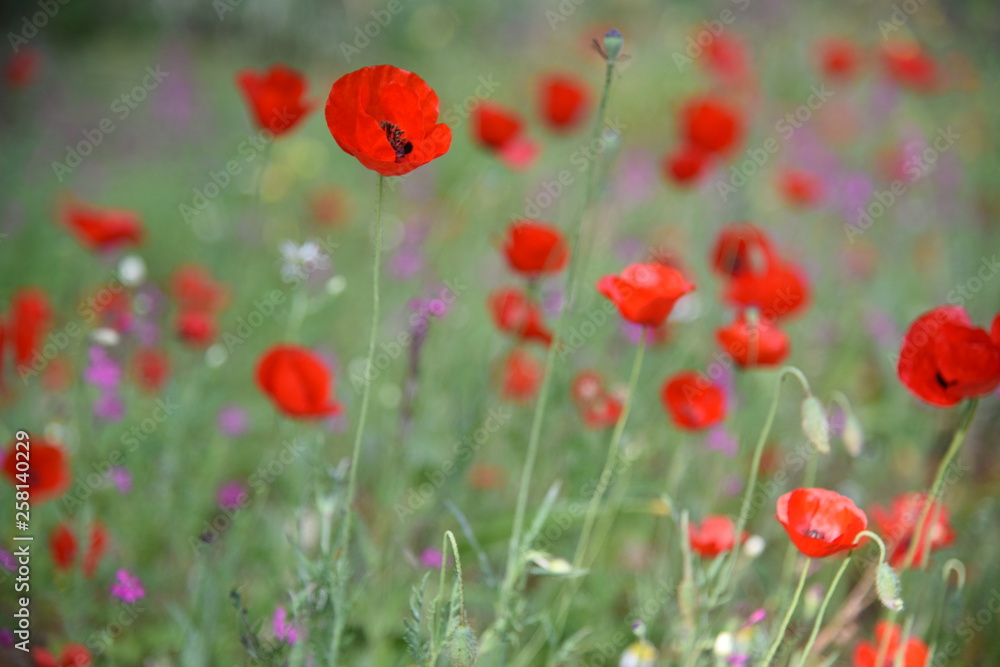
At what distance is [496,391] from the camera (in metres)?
Result: 2.22

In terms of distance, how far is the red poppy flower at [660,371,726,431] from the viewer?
1.53 meters

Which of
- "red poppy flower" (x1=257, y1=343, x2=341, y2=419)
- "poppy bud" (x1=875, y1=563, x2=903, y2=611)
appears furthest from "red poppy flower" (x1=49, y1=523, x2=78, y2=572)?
"poppy bud" (x1=875, y1=563, x2=903, y2=611)

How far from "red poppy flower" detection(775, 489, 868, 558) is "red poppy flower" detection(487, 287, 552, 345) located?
0.81 metres

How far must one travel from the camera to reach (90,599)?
A: 164 cm

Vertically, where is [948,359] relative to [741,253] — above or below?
above

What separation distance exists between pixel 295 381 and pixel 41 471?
0.60 meters

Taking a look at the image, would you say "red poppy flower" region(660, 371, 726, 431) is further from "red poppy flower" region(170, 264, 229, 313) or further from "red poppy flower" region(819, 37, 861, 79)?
"red poppy flower" region(819, 37, 861, 79)

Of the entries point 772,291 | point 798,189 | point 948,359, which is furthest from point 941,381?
point 798,189

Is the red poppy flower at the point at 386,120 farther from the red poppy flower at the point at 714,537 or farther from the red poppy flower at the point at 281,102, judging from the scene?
the red poppy flower at the point at 714,537

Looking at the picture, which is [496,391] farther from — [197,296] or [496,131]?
[197,296]

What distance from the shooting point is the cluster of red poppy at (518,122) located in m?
2.21

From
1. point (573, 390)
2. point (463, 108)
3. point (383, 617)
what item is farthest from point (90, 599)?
point (463, 108)

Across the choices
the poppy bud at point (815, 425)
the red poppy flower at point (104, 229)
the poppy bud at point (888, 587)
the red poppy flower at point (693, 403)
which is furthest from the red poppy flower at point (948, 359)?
the red poppy flower at point (104, 229)

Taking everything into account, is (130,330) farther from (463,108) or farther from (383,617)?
A: (463,108)
